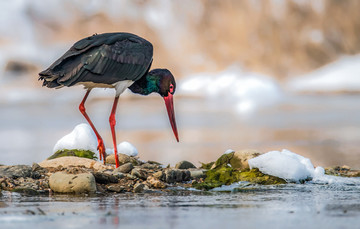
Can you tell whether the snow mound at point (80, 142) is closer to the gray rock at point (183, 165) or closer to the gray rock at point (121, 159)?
the gray rock at point (121, 159)

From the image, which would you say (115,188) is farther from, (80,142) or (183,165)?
(80,142)

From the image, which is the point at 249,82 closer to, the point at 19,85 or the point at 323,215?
the point at 19,85

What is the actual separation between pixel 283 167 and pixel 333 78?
120ft

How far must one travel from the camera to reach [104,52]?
8969 millimetres

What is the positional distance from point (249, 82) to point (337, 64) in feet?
30.8

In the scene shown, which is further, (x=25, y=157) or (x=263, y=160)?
(x=25, y=157)

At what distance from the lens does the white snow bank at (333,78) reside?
138ft

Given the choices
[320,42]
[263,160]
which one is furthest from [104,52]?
[320,42]

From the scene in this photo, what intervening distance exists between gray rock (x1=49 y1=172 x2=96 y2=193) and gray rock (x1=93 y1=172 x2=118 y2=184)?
268mm

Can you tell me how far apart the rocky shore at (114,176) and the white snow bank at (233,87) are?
2361 centimetres

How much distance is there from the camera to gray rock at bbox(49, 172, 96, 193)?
743 centimetres

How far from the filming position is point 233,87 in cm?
3884

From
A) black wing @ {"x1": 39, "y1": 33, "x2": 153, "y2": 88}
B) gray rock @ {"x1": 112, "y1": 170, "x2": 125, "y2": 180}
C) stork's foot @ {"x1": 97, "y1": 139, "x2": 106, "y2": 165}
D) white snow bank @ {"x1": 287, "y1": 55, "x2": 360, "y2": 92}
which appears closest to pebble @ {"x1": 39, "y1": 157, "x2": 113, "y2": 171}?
stork's foot @ {"x1": 97, "y1": 139, "x2": 106, "y2": 165}

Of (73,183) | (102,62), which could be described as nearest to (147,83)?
(102,62)
